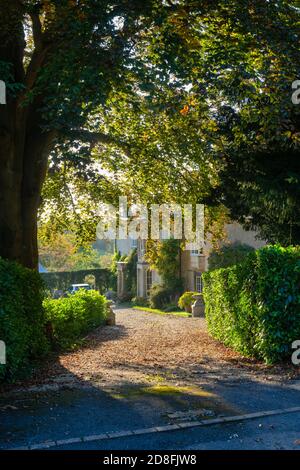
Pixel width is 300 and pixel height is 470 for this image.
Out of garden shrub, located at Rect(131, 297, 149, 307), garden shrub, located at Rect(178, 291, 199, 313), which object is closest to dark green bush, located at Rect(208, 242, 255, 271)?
garden shrub, located at Rect(178, 291, 199, 313)

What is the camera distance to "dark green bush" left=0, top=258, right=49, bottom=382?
8766 mm

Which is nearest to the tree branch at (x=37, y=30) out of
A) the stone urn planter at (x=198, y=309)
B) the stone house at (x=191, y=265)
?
the stone house at (x=191, y=265)

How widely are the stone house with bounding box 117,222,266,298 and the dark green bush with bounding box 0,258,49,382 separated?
12.6 meters

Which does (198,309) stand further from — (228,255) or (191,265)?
(191,265)

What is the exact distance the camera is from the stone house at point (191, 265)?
3109cm

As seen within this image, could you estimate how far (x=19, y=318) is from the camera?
32.2 feet

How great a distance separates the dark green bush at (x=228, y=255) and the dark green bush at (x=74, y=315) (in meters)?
7.36

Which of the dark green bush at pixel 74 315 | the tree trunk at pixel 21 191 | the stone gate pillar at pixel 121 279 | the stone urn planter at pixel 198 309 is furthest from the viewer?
the stone gate pillar at pixel 121 279

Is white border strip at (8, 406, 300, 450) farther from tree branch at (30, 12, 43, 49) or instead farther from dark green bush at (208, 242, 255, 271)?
dark green bush at (208, 242, 255, 271)

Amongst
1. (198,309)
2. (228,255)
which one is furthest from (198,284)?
(228,255)

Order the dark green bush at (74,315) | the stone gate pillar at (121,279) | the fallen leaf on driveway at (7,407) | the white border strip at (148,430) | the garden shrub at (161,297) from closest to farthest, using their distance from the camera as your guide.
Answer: the white border strip at (148,430) → the fallen leaf on driveway at (7,407) → the dark green bush at (74,315) → the garden shrub at (161,297) → the stone gate pillar at (121,279)

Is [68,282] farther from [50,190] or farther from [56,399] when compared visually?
[56,399]

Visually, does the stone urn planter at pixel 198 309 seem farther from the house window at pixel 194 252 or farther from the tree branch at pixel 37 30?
the tree branch at pixel 37 30

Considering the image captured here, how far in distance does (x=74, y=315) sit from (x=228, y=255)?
41.9ft
